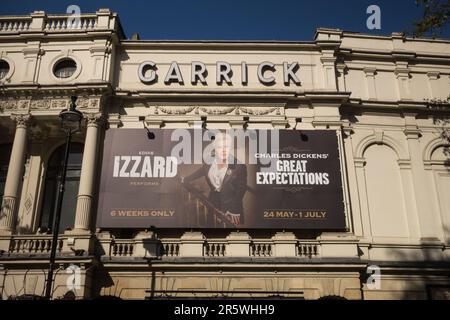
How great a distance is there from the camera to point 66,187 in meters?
23.0

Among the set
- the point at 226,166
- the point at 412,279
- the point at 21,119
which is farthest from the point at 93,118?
the point at 412,279

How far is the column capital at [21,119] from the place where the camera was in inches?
874

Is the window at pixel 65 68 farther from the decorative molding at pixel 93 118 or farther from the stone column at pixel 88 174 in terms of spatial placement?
the stone column at pixel 88 174

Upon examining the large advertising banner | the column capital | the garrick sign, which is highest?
the garrick sign

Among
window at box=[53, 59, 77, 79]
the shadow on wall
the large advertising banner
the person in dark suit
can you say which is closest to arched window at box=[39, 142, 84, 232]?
the large advertising banner

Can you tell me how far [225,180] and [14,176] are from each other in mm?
9962

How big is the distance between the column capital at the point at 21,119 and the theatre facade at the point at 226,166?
0.07 m

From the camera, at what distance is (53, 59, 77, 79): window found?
23969mm

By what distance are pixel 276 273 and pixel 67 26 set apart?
17081 mm

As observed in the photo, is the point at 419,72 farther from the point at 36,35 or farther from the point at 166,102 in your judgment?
the point at 36,35

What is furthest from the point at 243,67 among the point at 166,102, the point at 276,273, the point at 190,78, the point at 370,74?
the point at 276,273

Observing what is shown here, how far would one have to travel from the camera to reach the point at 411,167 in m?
23.1

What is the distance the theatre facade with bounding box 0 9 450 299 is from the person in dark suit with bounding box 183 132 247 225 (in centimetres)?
8

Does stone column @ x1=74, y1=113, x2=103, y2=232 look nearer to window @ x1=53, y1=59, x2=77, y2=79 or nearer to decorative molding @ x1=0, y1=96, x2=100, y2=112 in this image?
decorative molding @ x1=0, y1=96, x2=100, y2=112
